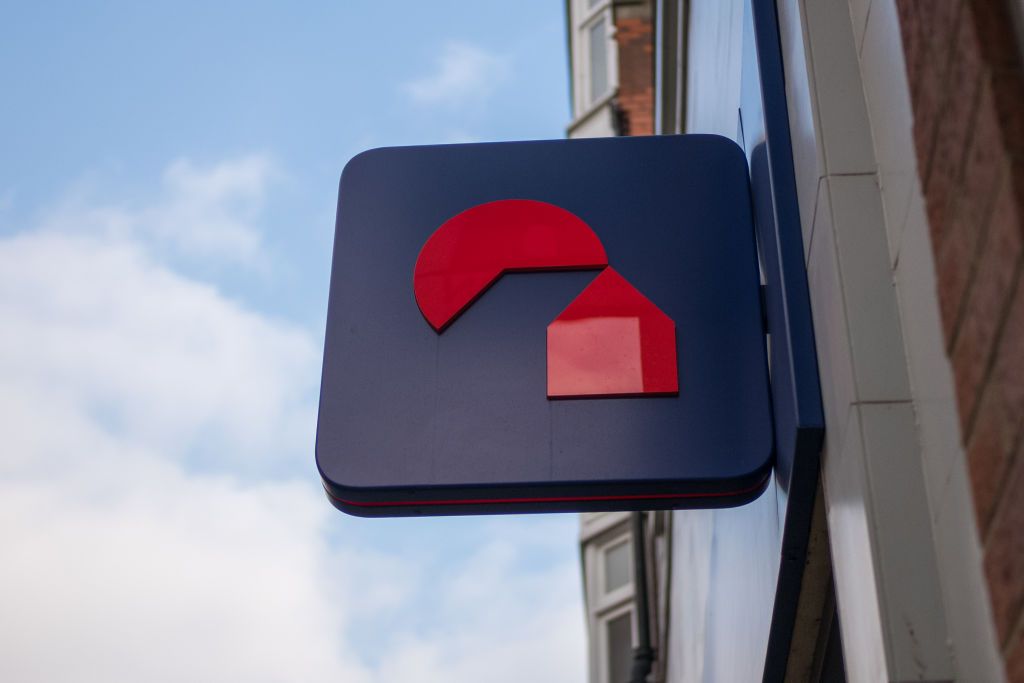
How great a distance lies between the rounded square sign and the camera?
3422mm

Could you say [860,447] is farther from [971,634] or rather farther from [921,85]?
[921,85]

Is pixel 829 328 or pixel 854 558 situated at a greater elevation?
pixel 829 328

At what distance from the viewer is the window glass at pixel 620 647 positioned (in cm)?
1698

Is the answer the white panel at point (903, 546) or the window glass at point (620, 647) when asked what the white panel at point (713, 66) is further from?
the window glass at point (620, 647)

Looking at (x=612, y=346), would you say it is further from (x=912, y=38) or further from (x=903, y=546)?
(x=912, y=38)

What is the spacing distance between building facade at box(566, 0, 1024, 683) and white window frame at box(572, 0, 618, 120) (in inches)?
609

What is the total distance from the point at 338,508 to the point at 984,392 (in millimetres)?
2283

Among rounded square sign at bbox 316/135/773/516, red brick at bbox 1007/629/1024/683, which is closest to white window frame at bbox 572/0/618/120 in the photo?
rounded square sign at bbox 316/135/773/516

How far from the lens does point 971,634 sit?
204 centimetres

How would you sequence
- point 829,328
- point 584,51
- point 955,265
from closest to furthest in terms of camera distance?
point 955,265, point 829,328, point 584,51

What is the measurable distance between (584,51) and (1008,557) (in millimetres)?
19951

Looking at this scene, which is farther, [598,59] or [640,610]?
[598,59]

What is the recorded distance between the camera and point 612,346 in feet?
11.8

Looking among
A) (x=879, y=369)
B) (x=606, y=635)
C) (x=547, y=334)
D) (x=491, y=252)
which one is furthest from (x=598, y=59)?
(x=879, y=369)
